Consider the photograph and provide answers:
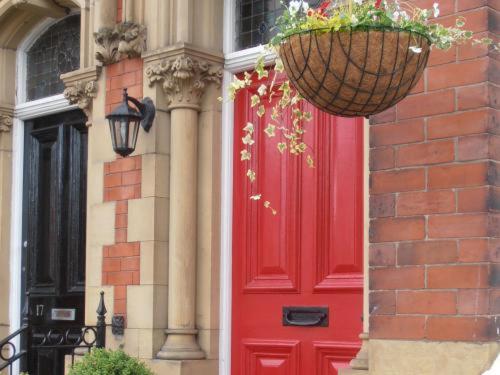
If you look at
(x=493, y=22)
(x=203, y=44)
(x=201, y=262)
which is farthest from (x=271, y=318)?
(x=493, y=22)

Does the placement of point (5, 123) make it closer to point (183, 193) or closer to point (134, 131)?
point (134, 131)

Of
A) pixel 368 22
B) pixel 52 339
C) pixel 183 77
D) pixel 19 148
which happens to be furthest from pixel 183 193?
pixel 368 22

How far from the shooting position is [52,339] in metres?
A: 7.38

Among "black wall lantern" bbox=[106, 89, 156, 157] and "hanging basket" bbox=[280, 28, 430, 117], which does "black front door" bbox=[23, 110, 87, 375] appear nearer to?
"black wall lantern" bbox=[106, 89, 156, 157]

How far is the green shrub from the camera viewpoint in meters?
5.65

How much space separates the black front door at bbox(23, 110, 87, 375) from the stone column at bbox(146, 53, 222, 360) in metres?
1.42

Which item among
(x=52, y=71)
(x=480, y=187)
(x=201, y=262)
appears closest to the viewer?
(x=480, y=187)

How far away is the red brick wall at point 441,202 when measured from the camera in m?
4.07

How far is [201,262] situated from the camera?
240 inches

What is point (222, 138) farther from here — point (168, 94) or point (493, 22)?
point (493, 22)

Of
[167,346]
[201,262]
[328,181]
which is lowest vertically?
[167,346]

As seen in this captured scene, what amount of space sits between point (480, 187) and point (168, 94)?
265 centimetres

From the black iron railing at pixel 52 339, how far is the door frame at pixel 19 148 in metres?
0.11

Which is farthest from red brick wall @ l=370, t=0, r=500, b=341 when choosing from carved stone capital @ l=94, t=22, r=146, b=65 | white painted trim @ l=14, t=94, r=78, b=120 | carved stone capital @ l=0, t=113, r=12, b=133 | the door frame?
carved stone capital @ l=0, t=113, r=12, b=133
